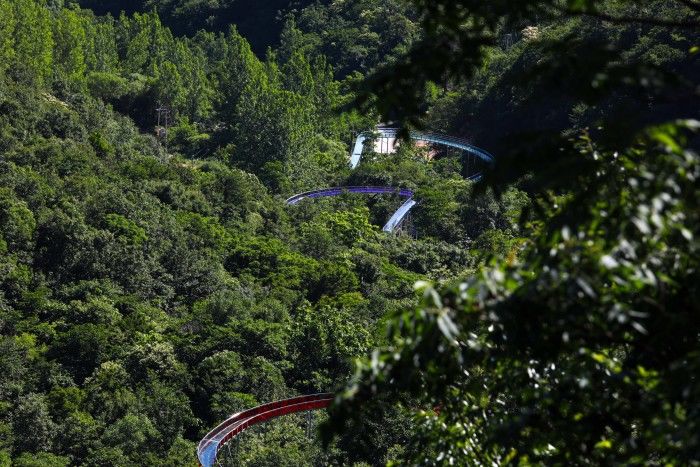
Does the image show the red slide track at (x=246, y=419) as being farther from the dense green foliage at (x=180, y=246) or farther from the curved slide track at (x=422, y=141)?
the curved slide track at (x=422, y=141)

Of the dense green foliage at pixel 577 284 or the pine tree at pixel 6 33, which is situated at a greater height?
the pine tree at pixel 6 33

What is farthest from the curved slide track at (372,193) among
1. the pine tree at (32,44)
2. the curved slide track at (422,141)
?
the pine tree at (32,44)

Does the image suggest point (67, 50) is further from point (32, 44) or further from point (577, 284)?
point (577, 284)

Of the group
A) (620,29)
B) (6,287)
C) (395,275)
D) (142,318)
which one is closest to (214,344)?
(142,318)

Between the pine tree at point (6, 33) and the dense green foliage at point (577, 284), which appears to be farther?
the pine tree at point (6, 33)

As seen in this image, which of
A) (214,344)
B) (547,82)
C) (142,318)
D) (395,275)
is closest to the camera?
(547,82)

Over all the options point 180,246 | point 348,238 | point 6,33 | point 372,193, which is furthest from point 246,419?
point 6,33

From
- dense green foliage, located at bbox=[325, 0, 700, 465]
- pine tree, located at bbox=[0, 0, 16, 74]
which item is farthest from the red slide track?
pine tree, located at bbox=[0, 0, 16, 74]

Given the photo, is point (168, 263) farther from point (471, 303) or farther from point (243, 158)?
point (471, 303)
